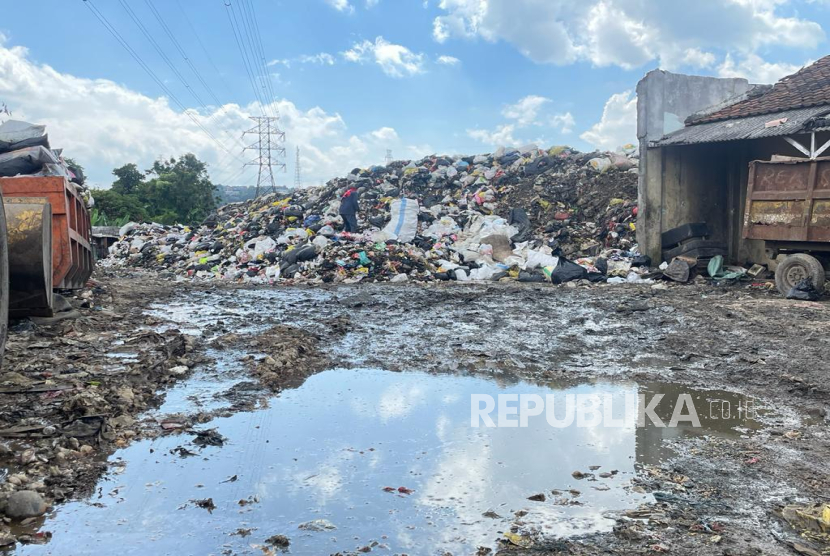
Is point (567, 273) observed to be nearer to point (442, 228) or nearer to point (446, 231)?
point (446, 231)

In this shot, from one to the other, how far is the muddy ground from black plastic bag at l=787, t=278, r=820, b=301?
0.77 ft

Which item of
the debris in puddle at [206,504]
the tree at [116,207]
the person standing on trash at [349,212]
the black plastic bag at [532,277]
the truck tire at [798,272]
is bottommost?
the debris in puddle at [206,504]

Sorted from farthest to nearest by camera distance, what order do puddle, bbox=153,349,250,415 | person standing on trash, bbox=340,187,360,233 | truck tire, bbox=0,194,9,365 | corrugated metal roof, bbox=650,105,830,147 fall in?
1. person standing on trash, bbox=340,187,360,233
2. corrugated metal roof, bbox=650,105,830,147
3. puddle, bbox=153,349,250,415
4. truck tire, bbox=0,194,9,365

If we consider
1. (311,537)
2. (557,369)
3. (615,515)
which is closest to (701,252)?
(557,369)

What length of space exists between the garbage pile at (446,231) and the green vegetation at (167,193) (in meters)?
12.8

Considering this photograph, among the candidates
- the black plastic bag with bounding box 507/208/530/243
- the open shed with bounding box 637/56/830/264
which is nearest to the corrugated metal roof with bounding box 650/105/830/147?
the open shed with bounding box 637/56/830/264

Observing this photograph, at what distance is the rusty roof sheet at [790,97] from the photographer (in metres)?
10.2

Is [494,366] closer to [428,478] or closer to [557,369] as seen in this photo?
[557,369]

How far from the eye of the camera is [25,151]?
7094 mm

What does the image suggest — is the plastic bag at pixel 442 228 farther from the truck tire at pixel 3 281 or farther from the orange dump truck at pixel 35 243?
the truck tire at pixel 3 281

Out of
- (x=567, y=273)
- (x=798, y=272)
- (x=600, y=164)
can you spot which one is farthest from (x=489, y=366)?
(x=600, y=164)

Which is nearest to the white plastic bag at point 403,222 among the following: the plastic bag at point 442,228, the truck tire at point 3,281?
the plastic bag at point 442,228

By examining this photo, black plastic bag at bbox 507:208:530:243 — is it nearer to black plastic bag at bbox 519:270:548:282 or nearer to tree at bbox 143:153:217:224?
black plastic bag at bbox 519:270:548:282

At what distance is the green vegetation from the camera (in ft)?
105
